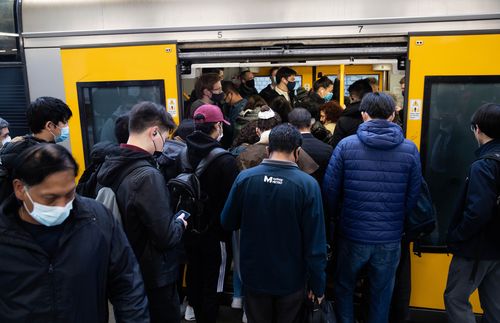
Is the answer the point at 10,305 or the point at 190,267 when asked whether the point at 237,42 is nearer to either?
the point at 190,267

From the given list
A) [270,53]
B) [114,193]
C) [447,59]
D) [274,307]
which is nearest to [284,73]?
[270,53]

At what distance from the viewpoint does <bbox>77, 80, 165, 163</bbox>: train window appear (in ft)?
11.2

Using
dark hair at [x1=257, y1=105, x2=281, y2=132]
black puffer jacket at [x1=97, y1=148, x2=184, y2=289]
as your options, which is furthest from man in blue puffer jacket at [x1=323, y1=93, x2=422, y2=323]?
black puffer jacket at [x1=97, y1=148, x2=184, y2=289]

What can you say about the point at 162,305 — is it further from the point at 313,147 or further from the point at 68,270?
the point at 313,147

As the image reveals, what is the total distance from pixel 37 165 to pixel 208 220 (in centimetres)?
146

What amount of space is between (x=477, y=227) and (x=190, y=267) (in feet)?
6.34

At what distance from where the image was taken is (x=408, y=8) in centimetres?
295

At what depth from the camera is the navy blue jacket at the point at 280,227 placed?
2180 millimetres

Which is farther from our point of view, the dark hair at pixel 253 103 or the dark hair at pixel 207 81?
the dark hair at pixel 253 103

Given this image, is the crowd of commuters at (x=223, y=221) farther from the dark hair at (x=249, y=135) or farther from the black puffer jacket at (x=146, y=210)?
the dark hair at (x=249, y=135)

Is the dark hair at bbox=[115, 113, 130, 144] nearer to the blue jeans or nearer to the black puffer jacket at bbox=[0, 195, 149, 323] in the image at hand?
the black puffer jacket at bbox=[0, 195, 149, 323]

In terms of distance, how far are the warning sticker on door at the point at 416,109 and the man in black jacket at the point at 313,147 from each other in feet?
2.22

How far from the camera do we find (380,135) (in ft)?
8.20

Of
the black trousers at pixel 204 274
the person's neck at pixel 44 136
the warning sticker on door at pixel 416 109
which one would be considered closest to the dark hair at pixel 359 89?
the warning sticker on door at pixel 416 109
